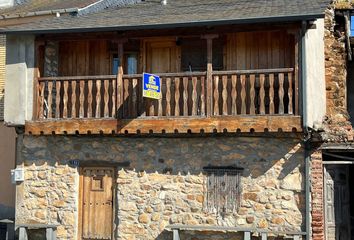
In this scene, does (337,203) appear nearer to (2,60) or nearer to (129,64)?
(129,64)

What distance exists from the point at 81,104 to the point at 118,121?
962 millimetres

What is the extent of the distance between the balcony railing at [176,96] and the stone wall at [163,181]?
61cm

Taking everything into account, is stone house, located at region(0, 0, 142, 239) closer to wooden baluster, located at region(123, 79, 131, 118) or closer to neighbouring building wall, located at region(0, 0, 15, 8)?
neighbouring building wall, located at region(0, 0, 15, 8)

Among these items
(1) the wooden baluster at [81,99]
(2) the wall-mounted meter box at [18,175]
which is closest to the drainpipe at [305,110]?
(1) the wooden baluster at [81,99]

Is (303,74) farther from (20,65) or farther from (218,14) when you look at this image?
(20,65)

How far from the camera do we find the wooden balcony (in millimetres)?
11352

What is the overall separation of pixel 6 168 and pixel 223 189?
7.61m

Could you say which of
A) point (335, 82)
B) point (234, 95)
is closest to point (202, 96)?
point (234, 95)

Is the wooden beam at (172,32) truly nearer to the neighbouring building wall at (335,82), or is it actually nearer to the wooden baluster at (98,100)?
the wooden baluster at (98,100)

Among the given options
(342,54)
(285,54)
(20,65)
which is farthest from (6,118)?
(342,54)

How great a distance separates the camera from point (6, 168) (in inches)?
651

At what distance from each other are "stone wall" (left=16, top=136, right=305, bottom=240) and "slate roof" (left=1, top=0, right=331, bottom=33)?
2402 mm

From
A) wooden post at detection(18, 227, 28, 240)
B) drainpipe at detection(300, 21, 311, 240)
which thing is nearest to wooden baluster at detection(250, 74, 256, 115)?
drainpipe at detection(300, 21, 311, 240)

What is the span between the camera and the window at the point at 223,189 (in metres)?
11.6
